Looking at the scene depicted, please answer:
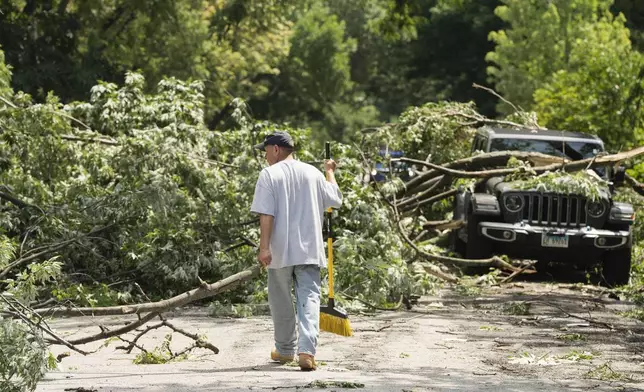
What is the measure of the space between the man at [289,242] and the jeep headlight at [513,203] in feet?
24.9

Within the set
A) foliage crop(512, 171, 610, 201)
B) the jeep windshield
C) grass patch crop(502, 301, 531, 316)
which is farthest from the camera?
the jeep windshield

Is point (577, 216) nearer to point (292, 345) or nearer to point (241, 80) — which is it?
point (292, 345)

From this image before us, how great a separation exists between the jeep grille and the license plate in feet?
0.74

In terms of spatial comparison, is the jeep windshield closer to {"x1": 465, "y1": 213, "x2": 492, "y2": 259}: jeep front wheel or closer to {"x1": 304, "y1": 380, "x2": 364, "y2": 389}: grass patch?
{"x1": 465, "y1": 213, "x2": 492, "y2": 259}: jeep front wheel

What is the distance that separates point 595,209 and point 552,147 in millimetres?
1344

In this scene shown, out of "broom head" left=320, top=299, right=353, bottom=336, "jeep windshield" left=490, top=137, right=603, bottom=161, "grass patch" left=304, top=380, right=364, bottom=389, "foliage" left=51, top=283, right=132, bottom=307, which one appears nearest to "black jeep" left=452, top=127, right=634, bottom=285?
"jeep windshield" left=490, top=137, right=603, bottom=161

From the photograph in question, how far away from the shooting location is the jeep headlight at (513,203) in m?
16.4

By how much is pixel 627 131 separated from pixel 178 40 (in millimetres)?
21851

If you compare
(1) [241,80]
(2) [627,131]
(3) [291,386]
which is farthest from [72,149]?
(1) [241,80]

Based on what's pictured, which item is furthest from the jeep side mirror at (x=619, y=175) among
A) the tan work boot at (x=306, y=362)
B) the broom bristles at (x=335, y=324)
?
the tan work boot at (x=306, y=362)

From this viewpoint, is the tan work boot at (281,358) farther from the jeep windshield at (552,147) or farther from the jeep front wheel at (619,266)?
the jeep windshield at (552,147)

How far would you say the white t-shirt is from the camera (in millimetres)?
8992

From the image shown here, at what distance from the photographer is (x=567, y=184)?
15797mm

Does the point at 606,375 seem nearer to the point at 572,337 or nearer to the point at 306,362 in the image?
the point at 306,362
